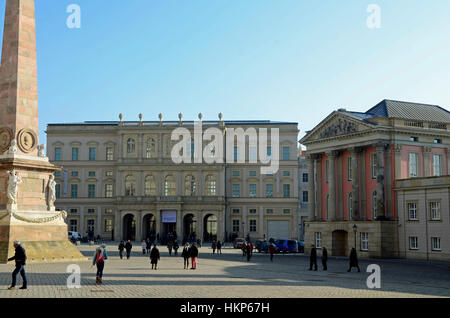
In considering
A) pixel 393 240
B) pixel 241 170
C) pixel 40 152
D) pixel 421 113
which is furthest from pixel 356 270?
pixel 241 170

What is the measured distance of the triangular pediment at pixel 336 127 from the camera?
1941 inches

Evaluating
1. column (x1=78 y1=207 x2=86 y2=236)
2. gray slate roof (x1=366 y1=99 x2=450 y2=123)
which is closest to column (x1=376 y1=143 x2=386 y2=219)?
gray slate roof (x1=366 y1=99 x2=450 y2=123)

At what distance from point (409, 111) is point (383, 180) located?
7.72 meters

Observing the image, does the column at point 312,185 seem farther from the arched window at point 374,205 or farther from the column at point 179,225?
the column at point 179,225

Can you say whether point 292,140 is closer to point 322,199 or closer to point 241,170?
point 241,170

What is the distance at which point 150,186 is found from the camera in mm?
87688

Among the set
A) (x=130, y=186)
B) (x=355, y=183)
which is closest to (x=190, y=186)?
(x=130, y=186)

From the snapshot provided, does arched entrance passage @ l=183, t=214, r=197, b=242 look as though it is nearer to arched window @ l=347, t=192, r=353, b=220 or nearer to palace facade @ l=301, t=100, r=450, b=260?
palace facade @ l=301, t=100, r=450, b=260

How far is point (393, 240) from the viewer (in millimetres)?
47219

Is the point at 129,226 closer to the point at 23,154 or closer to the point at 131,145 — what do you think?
the point at 131,145

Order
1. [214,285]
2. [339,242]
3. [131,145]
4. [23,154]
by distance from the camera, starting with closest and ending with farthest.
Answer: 1. [214,285]
2. [23,154]
3. [339,242]
4. [131,145]

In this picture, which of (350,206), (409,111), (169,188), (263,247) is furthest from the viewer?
(169,188)

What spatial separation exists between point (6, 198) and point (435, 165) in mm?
35596

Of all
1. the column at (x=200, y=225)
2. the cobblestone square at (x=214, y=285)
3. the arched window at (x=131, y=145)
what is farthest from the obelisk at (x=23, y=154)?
the arched window at (x=131, y=145)
